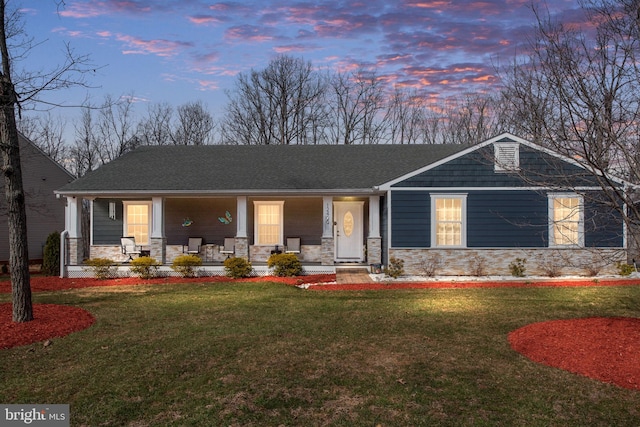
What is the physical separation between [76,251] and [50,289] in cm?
278

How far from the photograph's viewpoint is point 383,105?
38.9 meters

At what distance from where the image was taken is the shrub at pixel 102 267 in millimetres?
16219

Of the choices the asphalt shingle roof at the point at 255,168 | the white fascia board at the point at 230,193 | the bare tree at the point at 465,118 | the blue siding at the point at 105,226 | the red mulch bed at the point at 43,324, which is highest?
the bare tree at the point at 465,118

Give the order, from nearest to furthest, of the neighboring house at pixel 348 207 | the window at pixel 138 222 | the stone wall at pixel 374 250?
the neighboring house at pixel 348 207 → the stone wall at pixel 374 250 → the window at pixel 138 222

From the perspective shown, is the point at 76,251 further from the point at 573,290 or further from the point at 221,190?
the point at 573,290

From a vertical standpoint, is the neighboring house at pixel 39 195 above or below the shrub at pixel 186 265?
above

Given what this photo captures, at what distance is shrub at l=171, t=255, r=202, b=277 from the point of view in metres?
16.2

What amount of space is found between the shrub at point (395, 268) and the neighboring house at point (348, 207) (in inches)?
8.3

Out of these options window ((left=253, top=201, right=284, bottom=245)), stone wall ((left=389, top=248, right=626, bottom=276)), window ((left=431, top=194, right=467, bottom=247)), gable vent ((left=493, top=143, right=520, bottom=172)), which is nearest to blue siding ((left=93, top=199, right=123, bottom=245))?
window ((left=253, top=201, right=284, bottom=245))

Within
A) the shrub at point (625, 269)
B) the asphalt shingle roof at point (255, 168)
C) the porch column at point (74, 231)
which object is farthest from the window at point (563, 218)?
the porch column at point (74, 231)

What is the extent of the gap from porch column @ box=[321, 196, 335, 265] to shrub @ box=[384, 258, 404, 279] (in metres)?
2.15

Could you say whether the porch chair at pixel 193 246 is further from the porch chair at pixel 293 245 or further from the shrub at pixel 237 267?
the porch chair at pixel 293 245

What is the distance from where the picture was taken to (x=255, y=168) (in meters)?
19.0

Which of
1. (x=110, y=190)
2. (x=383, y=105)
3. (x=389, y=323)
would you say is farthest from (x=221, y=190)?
(x=383, y=105)
